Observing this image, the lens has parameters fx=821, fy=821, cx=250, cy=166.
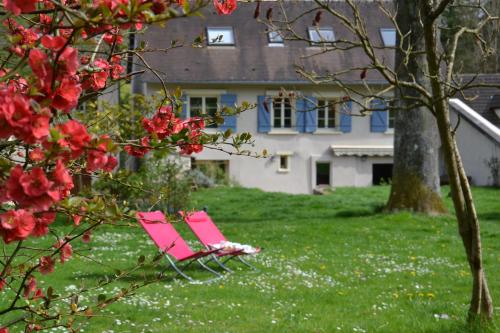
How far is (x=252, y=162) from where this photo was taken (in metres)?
33.2

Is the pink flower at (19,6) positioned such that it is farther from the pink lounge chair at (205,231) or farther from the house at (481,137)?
the house at (481,137)

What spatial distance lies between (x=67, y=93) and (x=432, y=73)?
439 centimetres

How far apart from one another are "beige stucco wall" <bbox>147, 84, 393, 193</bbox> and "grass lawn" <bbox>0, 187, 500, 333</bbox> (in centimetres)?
1381

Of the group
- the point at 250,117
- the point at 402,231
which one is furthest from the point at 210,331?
the point at 250,117

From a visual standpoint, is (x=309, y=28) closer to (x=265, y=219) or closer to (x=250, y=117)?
(x=250, y=117)

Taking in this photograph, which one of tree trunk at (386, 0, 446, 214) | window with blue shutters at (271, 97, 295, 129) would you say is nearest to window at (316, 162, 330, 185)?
window with blue shutters at (271, 97, 295, 129)

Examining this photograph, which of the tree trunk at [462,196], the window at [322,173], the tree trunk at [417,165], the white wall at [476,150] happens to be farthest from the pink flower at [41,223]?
the window at [322,173]

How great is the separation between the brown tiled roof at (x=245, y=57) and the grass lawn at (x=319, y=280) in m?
14.4

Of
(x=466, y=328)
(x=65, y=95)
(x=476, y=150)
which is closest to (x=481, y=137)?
(x=476, y=150)

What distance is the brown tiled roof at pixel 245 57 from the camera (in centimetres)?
3247

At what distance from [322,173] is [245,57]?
19.8 ft

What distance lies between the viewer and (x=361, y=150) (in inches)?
1302

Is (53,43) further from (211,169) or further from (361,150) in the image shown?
(361,150)

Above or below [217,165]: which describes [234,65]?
above
